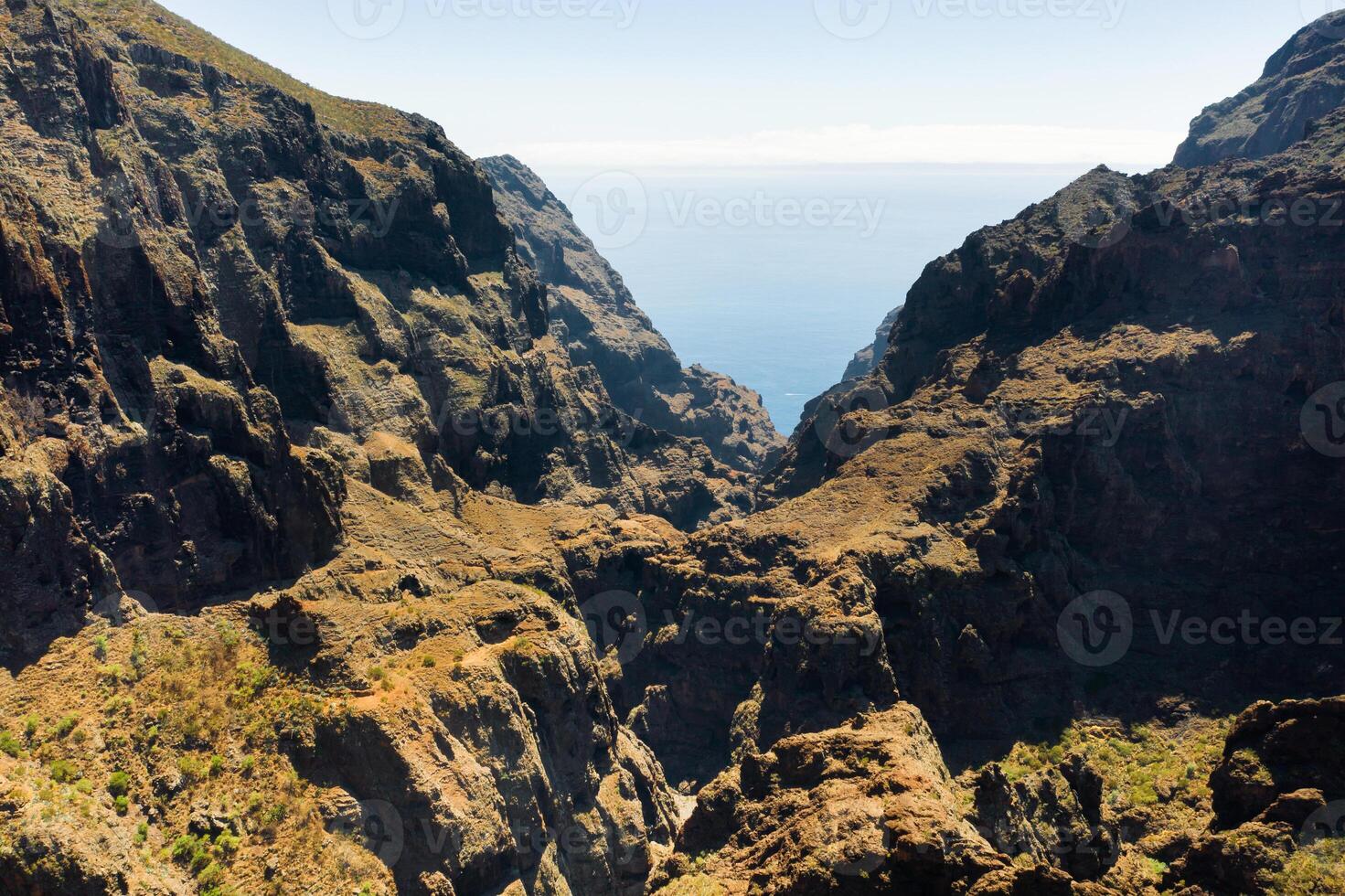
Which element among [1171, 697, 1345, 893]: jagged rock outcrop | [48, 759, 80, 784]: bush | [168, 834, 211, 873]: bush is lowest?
[168, 834, 211, 873]: bush

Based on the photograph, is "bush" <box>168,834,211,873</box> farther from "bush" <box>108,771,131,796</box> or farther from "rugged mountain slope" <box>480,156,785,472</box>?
"rugged mountain slope" <box>480,156,785,472</box>

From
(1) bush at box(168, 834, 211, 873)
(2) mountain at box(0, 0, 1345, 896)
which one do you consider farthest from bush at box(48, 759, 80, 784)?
(1) bush at box(168, 834, 211, 873)

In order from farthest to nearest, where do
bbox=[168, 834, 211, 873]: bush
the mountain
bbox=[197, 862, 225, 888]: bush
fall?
Answer: 1. the mountain
2. bbox=[168, 834, 211, 873]: bush
3. bbox=[197, 862, 225, 888]: bush

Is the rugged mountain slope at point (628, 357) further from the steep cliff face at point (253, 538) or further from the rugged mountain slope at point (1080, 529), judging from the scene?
the rugged mountain slope at point (1080, 529)

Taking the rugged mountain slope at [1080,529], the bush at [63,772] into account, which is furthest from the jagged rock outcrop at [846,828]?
the bush at [63,772]

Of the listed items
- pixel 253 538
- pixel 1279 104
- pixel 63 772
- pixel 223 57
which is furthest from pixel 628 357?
pixel 63 772

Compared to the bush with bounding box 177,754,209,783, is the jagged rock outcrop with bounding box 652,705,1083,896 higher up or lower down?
lower down
